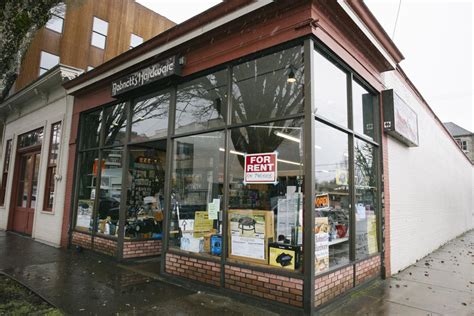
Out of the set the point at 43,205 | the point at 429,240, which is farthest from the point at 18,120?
the point at 429,240

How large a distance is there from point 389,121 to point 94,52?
17164 millimetres

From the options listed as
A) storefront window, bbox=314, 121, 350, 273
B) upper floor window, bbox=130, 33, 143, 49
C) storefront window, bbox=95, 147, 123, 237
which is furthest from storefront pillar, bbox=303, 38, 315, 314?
upper floor window, bbox=130, 33, 143, 49

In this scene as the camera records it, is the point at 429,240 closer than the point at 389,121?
No

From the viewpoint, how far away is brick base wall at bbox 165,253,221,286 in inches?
188

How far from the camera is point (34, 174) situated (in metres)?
10.1

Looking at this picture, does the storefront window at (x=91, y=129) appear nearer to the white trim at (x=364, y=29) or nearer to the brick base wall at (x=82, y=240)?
the brick base wall at (x=82, y=240)

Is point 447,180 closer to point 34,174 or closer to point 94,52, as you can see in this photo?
point 34,174

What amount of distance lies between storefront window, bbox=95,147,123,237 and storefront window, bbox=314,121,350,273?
4449 mm

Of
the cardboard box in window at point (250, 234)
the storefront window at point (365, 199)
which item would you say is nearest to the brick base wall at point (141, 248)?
the cardboard box in window at point (250, 234)

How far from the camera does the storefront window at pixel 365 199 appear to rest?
5.29 m

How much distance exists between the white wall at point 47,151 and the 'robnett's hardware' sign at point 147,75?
294 cm

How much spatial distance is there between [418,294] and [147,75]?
5.88 meters

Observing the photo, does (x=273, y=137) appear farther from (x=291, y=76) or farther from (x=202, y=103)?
(x=202, y=103)

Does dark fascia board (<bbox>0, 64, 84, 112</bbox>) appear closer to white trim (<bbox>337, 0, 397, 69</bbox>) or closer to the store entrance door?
the store entrance door
